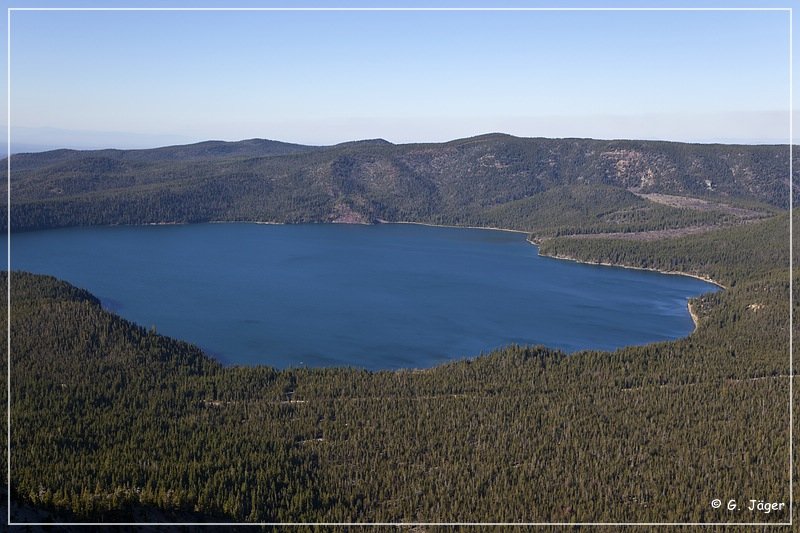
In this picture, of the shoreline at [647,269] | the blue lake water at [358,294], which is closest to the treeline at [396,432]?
the blue lake water at [358,294]

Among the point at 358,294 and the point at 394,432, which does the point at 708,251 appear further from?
the point at 394,432

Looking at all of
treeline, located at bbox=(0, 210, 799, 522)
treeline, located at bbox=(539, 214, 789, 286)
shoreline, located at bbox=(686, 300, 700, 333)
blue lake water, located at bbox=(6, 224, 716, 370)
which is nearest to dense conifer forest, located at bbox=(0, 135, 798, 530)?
treeline, located at bbox=(0, 210, 799, 522)

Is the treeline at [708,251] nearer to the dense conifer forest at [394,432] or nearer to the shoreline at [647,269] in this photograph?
the shoreline at [647,269]

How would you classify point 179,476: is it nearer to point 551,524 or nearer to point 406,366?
point 551,524

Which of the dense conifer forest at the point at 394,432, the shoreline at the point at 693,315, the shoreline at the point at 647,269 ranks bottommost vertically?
the dense conifer forest at the point at 394,432

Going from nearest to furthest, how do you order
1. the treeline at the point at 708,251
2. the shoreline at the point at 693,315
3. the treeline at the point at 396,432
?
the treeline at the point at 396,432, the shoreline at the point at 693,315, the treeline at the point at 708,251

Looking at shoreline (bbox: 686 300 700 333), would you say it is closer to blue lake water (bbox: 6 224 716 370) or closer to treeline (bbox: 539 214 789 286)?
→ blue lake water (bbox: 6 224 716 370)

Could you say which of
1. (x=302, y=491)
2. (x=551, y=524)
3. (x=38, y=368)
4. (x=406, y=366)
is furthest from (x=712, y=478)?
(x=38, y=368)
